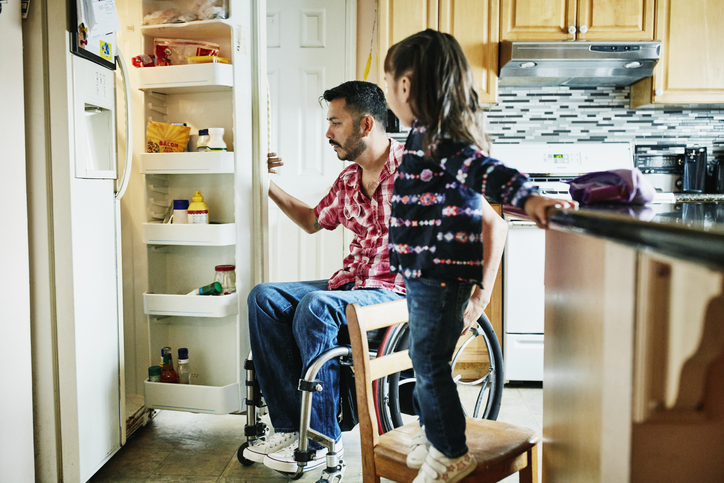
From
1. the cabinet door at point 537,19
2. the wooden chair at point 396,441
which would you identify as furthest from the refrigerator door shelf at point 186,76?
the cabinet door at point 537,19

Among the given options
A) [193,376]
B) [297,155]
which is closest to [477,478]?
[193,376]

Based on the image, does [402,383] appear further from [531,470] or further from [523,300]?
[523,300]

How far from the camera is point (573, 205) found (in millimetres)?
928

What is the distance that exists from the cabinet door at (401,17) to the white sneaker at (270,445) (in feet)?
5.94

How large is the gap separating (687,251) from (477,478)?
28.5 inches

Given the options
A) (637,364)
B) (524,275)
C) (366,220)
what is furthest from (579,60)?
(637,364)

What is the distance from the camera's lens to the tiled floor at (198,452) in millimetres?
1902

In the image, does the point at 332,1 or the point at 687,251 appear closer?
the point at 687,251

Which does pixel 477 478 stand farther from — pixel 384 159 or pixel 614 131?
pixel 614 131

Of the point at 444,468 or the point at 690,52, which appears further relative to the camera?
the point at 690,52

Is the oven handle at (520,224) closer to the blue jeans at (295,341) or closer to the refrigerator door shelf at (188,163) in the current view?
the blue jeans at (295,341)

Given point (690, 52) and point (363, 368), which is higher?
point (690, 52)

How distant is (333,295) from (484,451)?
76 cm

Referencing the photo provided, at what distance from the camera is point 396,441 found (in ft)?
3.86
